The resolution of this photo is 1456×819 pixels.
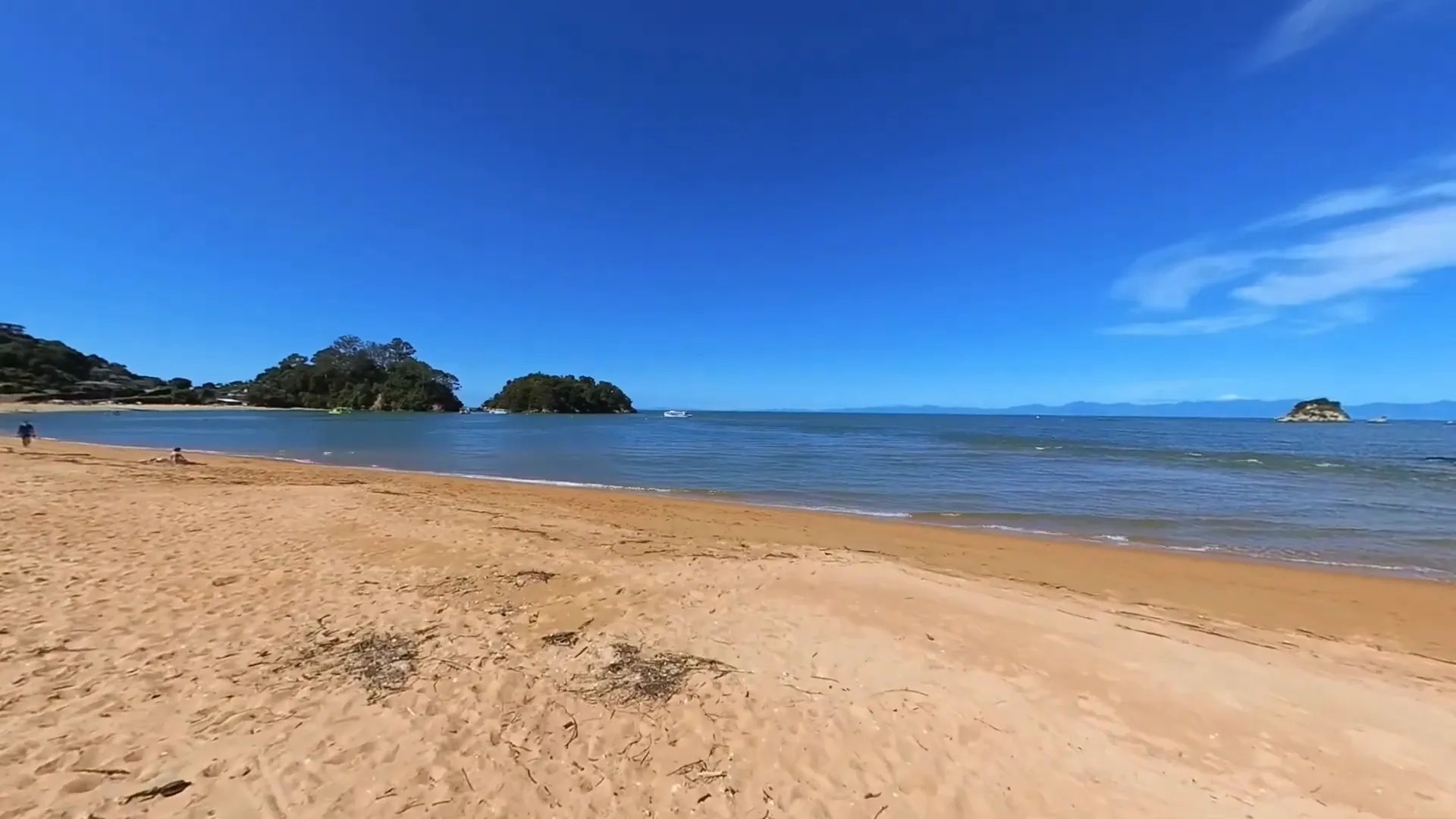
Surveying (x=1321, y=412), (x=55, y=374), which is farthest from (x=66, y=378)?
(x=1321, y=412)

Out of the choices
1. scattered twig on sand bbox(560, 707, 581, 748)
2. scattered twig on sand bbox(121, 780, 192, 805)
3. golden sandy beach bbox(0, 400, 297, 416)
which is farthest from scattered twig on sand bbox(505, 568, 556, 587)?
golden sandy beach bbox(0, 400, 297, 416)

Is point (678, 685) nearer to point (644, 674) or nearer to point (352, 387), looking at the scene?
point (644, 674)

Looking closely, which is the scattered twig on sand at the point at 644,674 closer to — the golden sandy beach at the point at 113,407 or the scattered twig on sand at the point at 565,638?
the scattered twig on sand at the point at 565,638

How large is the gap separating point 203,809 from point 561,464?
26.2m

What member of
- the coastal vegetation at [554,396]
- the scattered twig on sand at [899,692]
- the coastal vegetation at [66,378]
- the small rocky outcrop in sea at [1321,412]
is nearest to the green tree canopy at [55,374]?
the coastal vegetation at [66,378]

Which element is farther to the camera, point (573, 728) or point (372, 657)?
point (372, 657)

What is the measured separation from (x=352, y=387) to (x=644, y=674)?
149148mm

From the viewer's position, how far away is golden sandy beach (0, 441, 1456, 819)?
374 centimetres

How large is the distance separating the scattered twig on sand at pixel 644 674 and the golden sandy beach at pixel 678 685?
0.10ft

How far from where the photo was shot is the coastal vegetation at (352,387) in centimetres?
12925

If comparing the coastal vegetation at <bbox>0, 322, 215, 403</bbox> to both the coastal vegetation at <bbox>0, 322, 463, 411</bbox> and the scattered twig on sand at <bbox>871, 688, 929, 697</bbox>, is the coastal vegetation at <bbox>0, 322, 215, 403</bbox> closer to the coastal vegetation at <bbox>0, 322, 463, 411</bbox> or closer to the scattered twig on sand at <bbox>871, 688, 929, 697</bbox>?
the coastal vegetation at <bbox>0, 322, 463, 411</bbox>

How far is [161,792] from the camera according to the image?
135 inches

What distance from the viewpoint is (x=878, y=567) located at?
973 centimetres

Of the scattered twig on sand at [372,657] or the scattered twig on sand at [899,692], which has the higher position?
the scattered twig on sand at [372,657]
